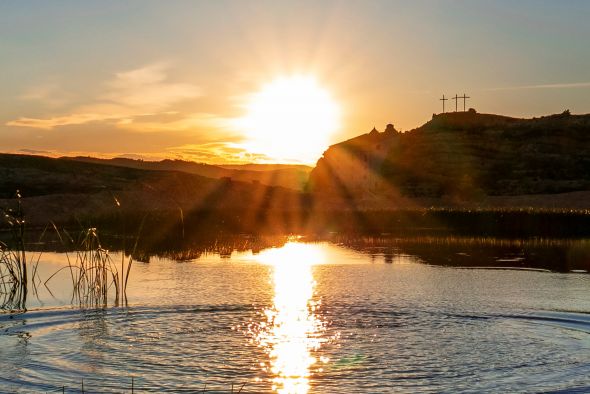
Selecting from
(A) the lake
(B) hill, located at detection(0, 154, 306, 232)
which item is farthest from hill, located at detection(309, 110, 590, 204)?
(A) the lake

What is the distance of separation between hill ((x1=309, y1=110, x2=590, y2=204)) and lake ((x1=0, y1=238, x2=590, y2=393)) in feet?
186

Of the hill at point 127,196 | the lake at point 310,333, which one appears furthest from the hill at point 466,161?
the lake at point 310,333

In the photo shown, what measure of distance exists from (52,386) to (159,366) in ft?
5.79

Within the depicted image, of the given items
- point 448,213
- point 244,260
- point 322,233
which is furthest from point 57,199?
point 244,260

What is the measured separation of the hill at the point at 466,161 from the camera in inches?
3607

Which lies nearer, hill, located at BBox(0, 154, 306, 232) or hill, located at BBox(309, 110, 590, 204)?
hill, located at BBox(0, 154, 306, 232)

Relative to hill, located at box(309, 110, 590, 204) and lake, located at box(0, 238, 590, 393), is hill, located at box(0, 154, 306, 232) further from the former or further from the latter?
lake, located at box(0, 238, 590, 393)

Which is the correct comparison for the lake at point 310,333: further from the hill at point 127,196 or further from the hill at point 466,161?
the hill at point 466,161

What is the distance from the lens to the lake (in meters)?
11.0

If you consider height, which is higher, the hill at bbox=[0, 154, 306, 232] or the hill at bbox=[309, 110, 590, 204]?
the hill at bbox=[309, 110, 590, 204]

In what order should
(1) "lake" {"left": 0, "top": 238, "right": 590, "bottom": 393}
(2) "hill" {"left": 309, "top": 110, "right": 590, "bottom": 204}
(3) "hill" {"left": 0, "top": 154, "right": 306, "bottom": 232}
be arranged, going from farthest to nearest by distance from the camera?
1. (2) "hill" {"left": 309, "top": 110, "right": 590, "bottom": 204}
2. (3) "hill" {"left": 0, "top": 154, "right": 306, "bottom": 232}
3. (1) "lake" {"left": 0, "top": 238, "right": 590, "bottom": 393}

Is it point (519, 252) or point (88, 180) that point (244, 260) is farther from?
point (88, 180)

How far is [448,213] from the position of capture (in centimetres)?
4441

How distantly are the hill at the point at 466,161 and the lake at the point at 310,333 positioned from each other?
186 ft
